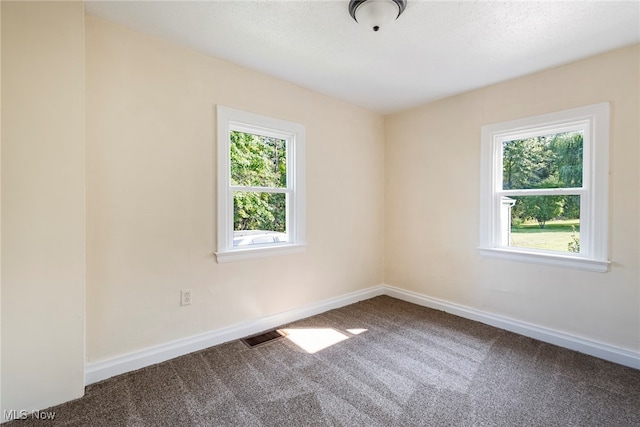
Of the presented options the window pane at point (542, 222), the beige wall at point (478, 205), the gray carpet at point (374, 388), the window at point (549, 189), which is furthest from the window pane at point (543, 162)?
the gray carpet at point (374, 388)

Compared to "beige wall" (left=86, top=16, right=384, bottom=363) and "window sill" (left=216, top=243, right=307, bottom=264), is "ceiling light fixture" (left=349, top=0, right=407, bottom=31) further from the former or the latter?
"window sill" (left=216, top=243, right=307, bottom=264)

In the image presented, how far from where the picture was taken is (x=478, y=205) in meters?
3.03

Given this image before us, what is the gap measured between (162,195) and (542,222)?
130 inches

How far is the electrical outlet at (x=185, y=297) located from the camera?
2.31 metres

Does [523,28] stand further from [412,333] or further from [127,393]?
[127,393]

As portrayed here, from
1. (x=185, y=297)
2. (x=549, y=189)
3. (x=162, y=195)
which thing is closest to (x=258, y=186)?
(x=162, y=195)

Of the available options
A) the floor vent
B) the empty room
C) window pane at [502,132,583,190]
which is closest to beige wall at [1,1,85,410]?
the empty room

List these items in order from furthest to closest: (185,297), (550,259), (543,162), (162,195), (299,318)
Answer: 1. (299,318)
2. (543,162)
3. (550,259)
4. (185,297)
5. (162,195)

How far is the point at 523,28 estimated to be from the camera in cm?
197

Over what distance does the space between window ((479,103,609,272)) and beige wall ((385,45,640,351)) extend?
0.07 metres

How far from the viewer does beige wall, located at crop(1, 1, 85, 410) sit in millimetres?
1568

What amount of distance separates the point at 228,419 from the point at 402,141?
335 cm

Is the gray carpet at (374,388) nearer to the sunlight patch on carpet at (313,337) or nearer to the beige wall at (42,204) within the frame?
the sunlight patch on carpet at (313,337)

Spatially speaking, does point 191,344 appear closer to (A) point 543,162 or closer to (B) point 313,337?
(B) point 313,337
